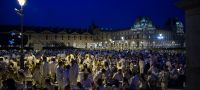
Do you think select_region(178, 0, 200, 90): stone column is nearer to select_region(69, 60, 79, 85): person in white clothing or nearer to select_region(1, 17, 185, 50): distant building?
select_region(69, 60, 79, 85): person in white clothing

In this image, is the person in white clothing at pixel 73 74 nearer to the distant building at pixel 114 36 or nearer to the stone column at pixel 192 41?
the stone column at pixel 192 41

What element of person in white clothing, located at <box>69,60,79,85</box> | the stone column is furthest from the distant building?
the stone column

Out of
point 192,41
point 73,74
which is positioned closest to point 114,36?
point 73,74

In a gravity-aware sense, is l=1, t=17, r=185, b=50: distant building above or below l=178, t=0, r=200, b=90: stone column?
above

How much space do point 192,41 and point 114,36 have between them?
17058 centimetres

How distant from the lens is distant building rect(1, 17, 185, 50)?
155650mm

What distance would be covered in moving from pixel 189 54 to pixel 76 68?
9.96 meters

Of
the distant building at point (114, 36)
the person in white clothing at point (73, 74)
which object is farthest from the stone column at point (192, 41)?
the distant building at point (114, 36)

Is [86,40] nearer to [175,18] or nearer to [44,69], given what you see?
[175,18]

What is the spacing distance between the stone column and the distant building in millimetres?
143848

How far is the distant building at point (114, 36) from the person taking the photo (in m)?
156

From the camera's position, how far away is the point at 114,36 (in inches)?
6885

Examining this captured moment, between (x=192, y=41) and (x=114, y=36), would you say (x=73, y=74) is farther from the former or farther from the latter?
(x=114, y=36)

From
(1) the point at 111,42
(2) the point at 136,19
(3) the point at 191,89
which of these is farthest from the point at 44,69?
(2) the point at 136,19
